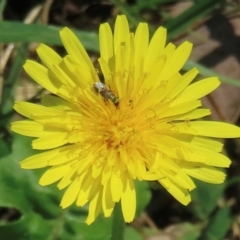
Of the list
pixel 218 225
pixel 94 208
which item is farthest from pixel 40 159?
pixel 218 225

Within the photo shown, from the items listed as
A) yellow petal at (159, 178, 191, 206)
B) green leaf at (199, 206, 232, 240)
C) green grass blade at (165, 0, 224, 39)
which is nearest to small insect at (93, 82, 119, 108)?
yellow petal at (159, 178, 191, 206)

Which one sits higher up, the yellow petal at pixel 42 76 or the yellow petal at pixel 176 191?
the yellow petal at pixel 42 76

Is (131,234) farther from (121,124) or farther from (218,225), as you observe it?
(121,124)

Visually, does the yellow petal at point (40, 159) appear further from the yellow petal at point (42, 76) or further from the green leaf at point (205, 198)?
the green leaf at point (205, 198)

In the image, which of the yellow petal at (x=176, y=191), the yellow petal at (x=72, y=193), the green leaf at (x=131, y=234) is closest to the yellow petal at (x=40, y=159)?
the yellow petal at (x=72, y=193)

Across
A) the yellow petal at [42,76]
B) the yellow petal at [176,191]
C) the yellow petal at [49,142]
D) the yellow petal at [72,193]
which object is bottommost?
the yellow petal at [176,191]

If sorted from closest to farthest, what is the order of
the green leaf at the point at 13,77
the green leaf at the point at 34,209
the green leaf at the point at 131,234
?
1. the green leaf at the point at 34,209
2. the green leaf at the point at 131,234
3. the green leaf at the point at 13,77

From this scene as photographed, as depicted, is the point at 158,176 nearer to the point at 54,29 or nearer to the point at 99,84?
the point at 99,84

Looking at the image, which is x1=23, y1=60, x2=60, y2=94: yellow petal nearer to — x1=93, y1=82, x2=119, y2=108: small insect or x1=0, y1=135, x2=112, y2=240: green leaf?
x1=93, y1=82, x2=119, y2=108: small insect
